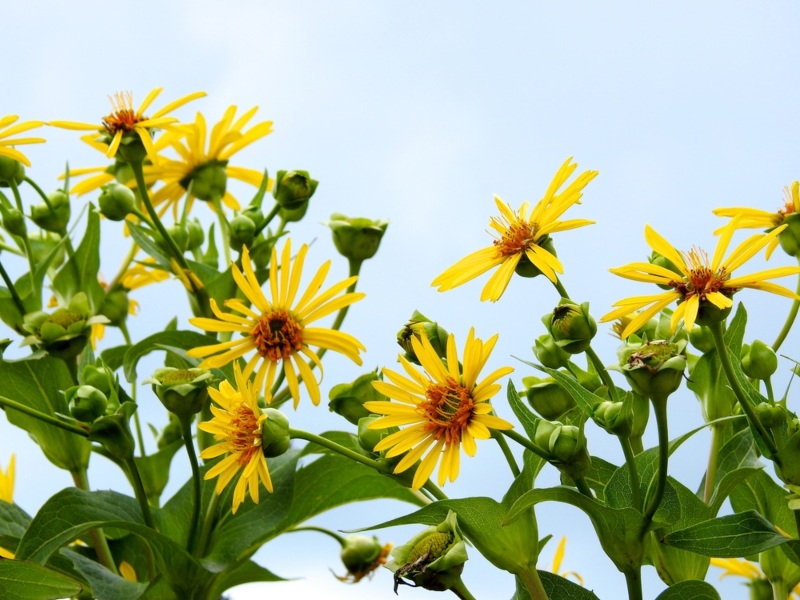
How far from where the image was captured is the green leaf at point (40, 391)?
1.03 m

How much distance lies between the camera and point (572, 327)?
69 centimetres

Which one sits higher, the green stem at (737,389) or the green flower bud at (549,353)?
the green flower bud at (549,353)

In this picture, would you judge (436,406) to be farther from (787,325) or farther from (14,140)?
(14,140)

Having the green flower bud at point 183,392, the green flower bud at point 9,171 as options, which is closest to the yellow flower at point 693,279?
the green flower bud at point 183,392

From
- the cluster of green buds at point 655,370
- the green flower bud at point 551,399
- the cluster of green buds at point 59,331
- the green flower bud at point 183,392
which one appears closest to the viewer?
the cluster of green buds at point 655,370

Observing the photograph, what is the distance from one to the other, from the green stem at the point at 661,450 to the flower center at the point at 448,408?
13cm

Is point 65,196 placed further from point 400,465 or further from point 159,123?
point 400,465

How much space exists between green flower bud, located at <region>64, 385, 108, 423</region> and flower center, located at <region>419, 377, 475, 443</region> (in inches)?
13.1

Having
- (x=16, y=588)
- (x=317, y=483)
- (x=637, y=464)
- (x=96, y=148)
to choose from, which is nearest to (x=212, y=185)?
(x=96, y=148)

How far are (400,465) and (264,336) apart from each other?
21 centimetres

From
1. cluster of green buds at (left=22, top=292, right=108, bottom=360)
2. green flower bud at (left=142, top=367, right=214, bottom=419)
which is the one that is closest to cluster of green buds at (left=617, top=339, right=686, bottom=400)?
green flower bud at (left=142, top=367, right=214, bottom=419)

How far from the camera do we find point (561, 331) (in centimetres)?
69

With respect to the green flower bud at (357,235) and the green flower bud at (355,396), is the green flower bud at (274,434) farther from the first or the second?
the green flower bud at (357,235)

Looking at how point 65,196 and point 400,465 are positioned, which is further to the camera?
point 65,196
